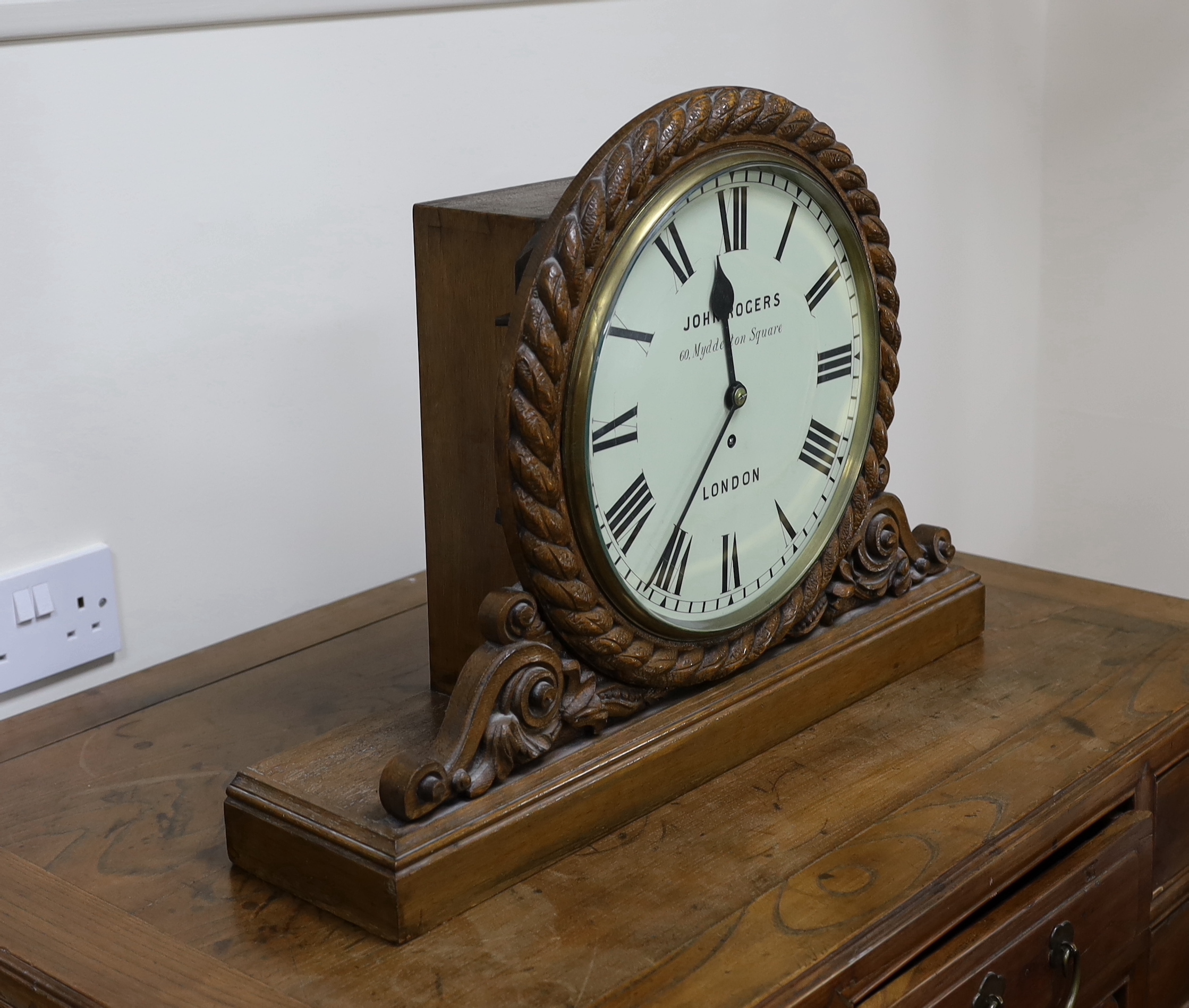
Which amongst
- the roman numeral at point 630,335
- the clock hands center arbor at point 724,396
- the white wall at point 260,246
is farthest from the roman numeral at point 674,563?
the white wall at point 260,246

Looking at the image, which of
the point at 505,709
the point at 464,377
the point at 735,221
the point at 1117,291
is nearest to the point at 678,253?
the point at 735,221

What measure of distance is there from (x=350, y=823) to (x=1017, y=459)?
5.09ft

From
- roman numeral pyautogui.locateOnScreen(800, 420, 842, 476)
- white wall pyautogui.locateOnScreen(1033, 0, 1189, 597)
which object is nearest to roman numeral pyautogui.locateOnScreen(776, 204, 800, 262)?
roman numeral pyautogui.locateOnScreen(800, 420, 842, 476)

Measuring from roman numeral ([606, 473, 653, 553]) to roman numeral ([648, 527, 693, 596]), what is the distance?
1.1 inches

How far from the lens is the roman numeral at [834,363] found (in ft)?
3.30

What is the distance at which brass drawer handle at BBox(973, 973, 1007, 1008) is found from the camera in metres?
0.87

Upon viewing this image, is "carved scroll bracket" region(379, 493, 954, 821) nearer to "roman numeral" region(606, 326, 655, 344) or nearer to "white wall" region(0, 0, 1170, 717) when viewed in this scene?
"roman numeral" region(606, 326, 655, 344)

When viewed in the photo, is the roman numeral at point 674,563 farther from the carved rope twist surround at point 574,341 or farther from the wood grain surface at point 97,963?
the wood grain surface at point 97,963

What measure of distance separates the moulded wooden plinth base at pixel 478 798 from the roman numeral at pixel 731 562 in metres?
0.07

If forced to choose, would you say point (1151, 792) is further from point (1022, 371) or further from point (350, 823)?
point (1022, 371)

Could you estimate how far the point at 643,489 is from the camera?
2.92ft

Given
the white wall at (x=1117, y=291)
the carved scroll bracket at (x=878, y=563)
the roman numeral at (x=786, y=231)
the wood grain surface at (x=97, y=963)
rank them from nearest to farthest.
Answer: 1. the wood grain surface at (x=97, y=963)
2. the roman numeral at (x=786, y=231)
3. the carved scroll bracket at (x=878, y=563)
4. the white wall at (x=1117, y=291)

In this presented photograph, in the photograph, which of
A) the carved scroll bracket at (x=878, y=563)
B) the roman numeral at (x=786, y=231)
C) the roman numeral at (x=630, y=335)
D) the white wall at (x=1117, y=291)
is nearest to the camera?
the roman numeral at (x=630, y=335)

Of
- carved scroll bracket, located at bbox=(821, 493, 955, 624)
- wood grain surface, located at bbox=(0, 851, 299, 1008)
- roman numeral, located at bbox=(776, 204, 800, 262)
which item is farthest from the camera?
carved scroll bracket, located at bbox=(821, 493, 955, 624)
